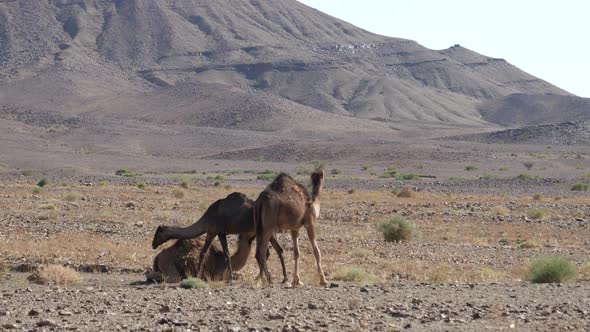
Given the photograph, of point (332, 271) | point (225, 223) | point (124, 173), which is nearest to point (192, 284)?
point (225, 223)

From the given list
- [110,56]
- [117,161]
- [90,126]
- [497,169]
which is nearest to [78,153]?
[117,161]

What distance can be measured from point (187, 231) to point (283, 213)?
5.78 feet

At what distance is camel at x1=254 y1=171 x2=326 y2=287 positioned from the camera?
15.3m

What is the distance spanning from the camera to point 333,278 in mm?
16797

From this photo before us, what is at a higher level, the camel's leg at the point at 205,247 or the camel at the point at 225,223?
the camel at the point at 225,223

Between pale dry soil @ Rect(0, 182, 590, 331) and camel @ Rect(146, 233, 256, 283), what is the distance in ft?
1.48

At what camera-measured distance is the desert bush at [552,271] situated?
53.3 ft

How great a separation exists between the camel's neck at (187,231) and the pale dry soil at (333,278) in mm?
995

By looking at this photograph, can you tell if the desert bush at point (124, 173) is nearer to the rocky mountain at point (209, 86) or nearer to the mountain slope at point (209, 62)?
the rocky mountain at point (209, 86)

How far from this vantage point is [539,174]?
7612cm

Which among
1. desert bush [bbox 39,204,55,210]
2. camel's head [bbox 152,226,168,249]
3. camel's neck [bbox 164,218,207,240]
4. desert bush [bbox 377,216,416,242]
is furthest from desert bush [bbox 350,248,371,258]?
desert bush [bbox 39,204,55,210]

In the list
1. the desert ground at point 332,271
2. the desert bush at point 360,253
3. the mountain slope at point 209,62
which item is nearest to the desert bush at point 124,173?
the desert ground at point 332,271

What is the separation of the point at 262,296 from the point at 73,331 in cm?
336

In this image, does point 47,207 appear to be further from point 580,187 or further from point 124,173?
point 124,173
